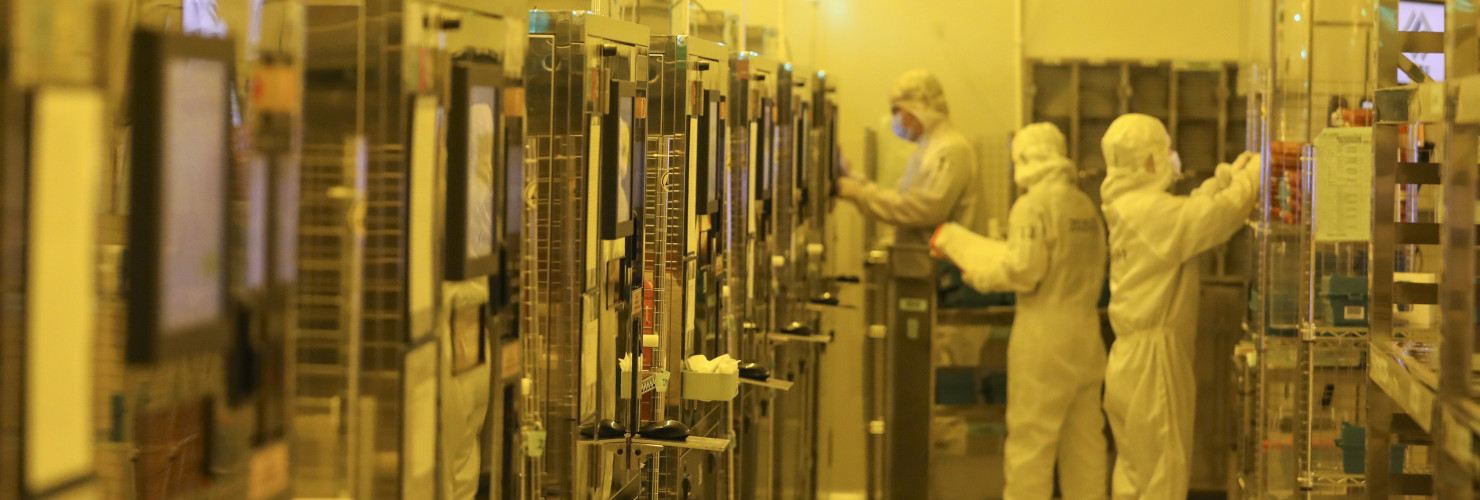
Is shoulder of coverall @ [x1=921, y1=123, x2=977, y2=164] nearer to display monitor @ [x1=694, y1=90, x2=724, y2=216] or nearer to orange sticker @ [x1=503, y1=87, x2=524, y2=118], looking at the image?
display monitor @ [x1=694, y1=90, x2=724, y2=216]

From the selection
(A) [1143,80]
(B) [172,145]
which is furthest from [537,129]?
(A) [1143,80]

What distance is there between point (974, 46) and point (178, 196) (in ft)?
17.4

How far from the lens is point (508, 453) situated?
1.68 metres

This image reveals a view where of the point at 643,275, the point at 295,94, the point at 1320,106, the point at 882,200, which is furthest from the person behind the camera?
the point at 882,200

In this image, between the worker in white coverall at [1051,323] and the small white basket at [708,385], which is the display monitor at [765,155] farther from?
the worker in white coverall at [1051,323]

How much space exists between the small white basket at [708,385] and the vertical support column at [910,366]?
2836 mm

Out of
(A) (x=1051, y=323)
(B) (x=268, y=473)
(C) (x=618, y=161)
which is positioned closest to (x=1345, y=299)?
(A) (x=1051, y=323)

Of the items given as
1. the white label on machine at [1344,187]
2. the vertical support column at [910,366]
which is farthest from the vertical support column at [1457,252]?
the vertical support column at [910,366]

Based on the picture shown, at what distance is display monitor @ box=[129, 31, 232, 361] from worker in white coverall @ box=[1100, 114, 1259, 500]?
4062 mm

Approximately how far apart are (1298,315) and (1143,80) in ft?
7.39

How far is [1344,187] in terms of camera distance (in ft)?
11.5

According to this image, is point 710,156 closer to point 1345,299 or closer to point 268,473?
point 268,473

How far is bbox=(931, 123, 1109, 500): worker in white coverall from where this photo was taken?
4.88 metres

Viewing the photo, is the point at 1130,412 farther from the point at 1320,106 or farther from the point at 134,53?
the point at 134,53
